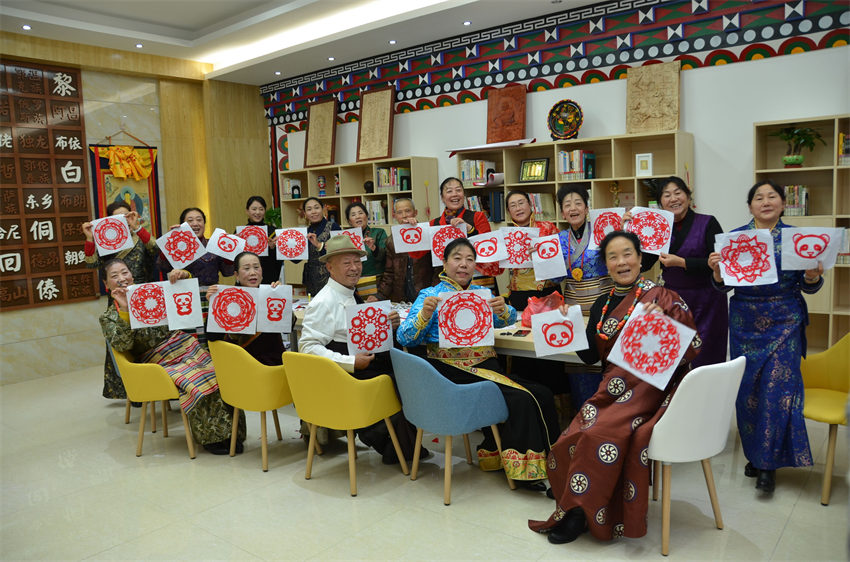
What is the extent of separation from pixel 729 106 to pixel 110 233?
195 inches

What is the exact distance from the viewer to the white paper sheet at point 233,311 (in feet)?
12.6

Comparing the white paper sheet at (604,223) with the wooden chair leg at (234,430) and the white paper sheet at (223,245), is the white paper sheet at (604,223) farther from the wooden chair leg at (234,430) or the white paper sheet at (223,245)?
the white paper sheet at (223,245)

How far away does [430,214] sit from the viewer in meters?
7.09

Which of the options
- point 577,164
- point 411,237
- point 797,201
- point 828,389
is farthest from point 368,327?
point 797,201

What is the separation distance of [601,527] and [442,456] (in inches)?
52.8

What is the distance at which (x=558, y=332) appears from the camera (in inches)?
118

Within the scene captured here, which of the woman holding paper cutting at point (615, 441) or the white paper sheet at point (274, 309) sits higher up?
the white paper sheet at point (274, 309)

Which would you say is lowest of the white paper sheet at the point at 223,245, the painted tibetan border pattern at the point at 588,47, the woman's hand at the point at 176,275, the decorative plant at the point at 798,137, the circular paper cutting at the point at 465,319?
the circular paper cutting at the point at 465,319

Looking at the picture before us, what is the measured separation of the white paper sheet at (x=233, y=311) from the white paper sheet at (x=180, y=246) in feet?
2.60

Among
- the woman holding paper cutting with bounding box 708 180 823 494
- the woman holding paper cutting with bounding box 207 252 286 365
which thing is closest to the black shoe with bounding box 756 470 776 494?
the woman holding paper cutting with bounding box 708 180 823 494

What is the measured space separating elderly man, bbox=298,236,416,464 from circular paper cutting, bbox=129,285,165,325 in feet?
3.35

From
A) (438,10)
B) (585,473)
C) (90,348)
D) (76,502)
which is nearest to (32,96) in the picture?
(90,348)

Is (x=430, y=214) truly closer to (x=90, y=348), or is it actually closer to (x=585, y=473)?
(x=90, y=348)

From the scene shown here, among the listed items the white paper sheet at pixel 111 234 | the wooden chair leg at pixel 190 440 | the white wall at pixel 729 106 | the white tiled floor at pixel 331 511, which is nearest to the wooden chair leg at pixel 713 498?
the white tiled floor at pixel 331 511
